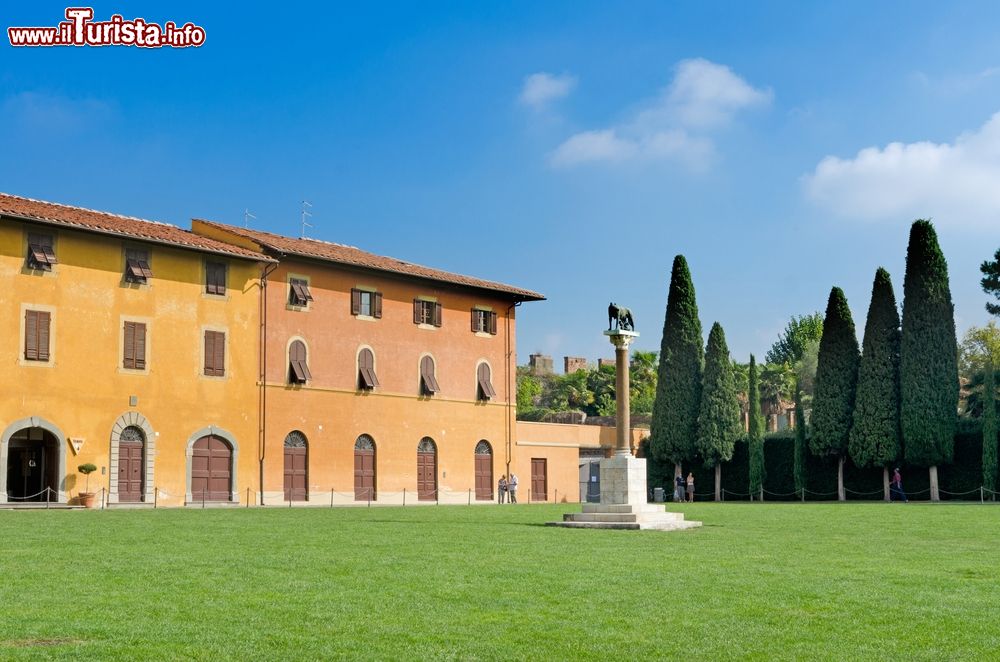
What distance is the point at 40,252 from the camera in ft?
118

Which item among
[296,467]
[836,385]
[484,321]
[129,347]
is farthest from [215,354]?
[836,385]

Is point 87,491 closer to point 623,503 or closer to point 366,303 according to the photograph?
point 366,303

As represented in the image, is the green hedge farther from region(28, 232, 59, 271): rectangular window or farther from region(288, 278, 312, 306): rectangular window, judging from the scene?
region(28, 232, 59, 271): rectangular window

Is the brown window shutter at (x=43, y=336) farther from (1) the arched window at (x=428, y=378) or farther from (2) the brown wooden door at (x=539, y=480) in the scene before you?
(2) the brown wooden door at (x=539, y=480)

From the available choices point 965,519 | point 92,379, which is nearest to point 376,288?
point 92,379

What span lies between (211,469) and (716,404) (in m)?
21.6

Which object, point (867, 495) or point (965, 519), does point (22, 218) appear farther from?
point (867, 495)

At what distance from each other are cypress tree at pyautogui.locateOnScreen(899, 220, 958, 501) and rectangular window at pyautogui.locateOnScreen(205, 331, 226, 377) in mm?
25155

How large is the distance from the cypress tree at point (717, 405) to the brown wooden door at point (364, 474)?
1457 centimetres

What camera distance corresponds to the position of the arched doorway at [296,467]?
4166 cm

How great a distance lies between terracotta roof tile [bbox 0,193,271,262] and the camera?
1414 inches

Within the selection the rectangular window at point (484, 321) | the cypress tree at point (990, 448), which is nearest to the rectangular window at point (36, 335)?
the rectangular window at point (484, 321)

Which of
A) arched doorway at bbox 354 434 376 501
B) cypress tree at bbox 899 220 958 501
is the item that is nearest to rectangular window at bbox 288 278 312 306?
arched doorway at bbox 354 434 376 501

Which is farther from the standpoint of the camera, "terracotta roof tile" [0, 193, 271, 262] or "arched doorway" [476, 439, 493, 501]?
"arched doorway" [476, 439, 493, 501]
